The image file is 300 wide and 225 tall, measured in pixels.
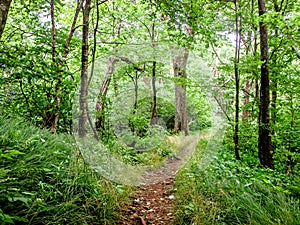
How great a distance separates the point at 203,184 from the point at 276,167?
2.60 meters

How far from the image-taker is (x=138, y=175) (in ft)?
14.3

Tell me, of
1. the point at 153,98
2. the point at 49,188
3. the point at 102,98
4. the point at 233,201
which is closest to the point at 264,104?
the point at 153,98

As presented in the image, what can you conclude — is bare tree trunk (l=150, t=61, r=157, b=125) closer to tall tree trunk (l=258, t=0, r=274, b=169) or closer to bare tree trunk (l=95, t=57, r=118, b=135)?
bare tree trunk (l=95, t=57, r=118, b=135)

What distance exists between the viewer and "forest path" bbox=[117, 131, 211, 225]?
2730mm

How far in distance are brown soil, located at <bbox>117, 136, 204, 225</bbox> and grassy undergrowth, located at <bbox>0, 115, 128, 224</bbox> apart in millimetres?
205

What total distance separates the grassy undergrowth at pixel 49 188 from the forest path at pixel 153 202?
0.69ft

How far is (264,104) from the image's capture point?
176 inches

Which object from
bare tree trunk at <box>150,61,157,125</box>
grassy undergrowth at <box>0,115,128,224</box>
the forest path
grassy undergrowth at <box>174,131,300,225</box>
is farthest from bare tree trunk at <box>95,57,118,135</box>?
grassy undergrowth at <box>174,131,300,225</box>

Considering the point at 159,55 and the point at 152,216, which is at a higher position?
the point at 159,55

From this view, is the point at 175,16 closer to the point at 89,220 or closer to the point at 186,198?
the point at 186,198

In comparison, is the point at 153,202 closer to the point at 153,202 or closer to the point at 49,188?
the point at 153,202

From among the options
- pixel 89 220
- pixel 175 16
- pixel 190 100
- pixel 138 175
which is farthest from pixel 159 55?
pixel 89 220

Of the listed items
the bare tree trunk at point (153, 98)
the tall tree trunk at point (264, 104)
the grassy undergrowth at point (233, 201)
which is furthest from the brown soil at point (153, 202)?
the tall tree trunk at point (264, 104)

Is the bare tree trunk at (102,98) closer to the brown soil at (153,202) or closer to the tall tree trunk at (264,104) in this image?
the brown soil at (153,202)
